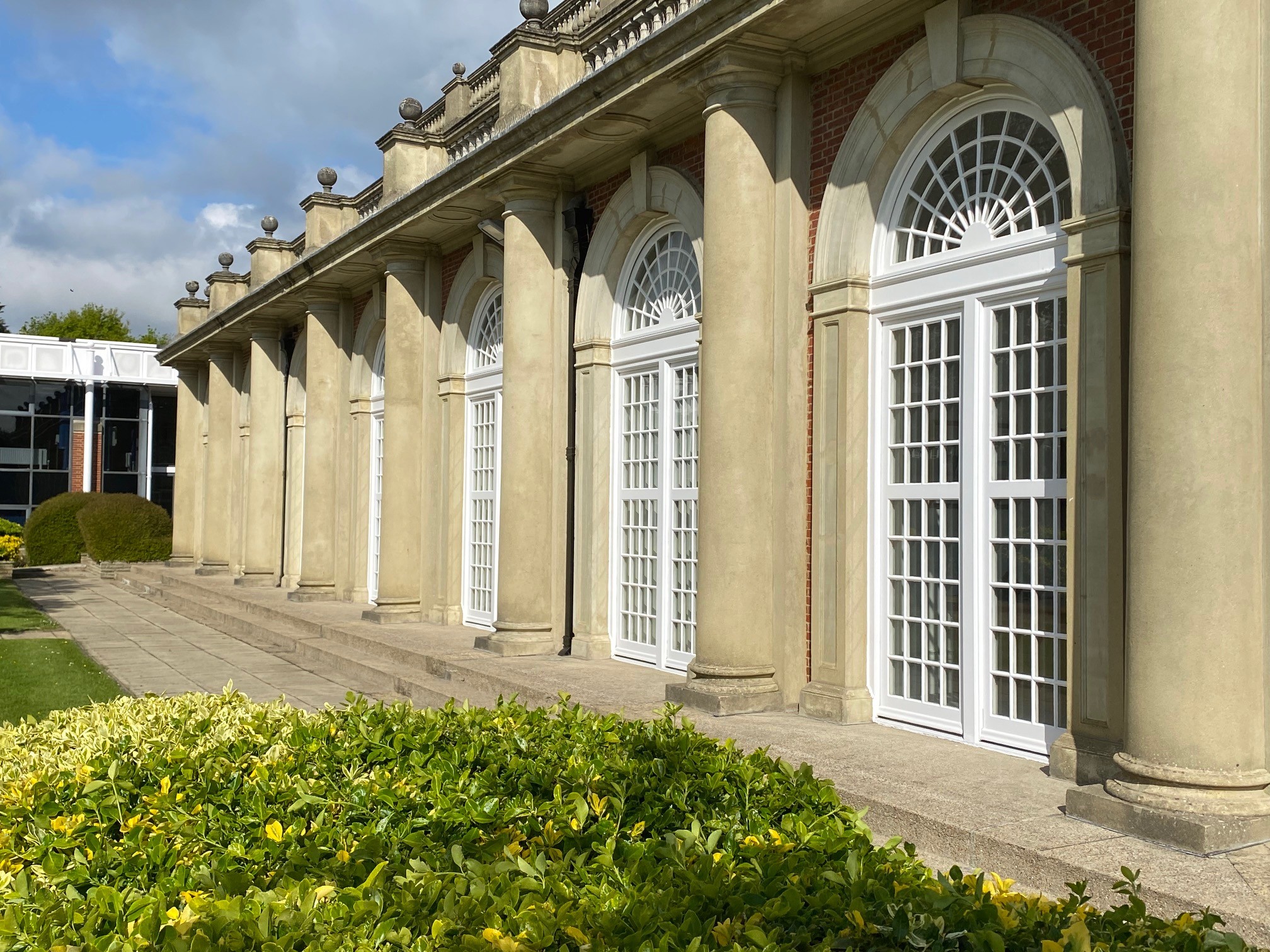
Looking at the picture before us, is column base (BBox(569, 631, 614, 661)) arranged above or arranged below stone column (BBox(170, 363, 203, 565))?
below

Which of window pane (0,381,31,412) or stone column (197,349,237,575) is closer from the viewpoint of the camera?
stone column (197,349,237,575)

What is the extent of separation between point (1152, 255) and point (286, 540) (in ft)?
61.6

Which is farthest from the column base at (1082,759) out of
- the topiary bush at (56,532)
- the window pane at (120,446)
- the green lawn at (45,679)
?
the window pane at (120,446)

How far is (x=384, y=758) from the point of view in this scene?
447 centimetres

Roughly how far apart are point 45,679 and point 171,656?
2712 mm

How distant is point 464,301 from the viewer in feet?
49.6

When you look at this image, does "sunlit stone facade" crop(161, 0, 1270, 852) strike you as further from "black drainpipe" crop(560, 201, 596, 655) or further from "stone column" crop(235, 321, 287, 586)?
"stone column" crop(235, 321, 287, 586)

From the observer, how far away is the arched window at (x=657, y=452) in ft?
35.9

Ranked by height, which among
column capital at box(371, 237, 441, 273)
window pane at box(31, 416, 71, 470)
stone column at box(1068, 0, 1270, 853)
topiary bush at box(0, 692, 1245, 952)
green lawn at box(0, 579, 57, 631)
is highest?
column capital at box(371, 237, 441, 273)

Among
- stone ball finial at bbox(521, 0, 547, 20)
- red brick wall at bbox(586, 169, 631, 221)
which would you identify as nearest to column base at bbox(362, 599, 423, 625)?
red brick wall at bbox(586, 169, 631, 221)

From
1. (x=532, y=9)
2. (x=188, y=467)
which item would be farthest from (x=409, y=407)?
(x=188, y=467)

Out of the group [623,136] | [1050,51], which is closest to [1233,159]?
[1050,51]

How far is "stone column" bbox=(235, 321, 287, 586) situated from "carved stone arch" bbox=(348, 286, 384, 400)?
3398 mm

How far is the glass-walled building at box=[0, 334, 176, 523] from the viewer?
1500 inches
